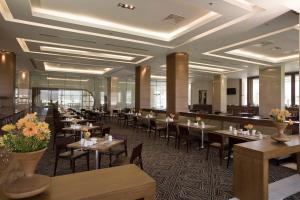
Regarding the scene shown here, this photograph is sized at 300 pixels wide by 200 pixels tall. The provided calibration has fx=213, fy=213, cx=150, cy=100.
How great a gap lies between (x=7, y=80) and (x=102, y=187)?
1011cm

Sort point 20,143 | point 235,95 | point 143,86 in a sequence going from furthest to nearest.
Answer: point 235,95 < point 143,86 < point 20,143

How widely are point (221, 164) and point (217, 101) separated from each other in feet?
42.3

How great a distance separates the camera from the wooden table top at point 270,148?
9.07ft

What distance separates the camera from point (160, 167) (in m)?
4.77

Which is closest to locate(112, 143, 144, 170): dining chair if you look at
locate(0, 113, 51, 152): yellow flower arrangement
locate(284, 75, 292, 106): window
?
locate(0, 113, 51, 152): yellow flower arrangement

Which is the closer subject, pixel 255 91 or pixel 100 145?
pixel 100 145

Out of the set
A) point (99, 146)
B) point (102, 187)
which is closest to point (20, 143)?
point (102, 187)

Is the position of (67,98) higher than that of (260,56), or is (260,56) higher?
(260,56)

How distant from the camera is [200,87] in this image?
2125 cm

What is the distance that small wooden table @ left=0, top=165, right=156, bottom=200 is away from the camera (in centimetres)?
149

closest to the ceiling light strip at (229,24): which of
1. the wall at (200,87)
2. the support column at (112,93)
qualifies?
the support column at (112,93)

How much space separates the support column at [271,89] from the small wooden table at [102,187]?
12.3 metres

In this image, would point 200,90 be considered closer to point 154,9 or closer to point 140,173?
point 154,9

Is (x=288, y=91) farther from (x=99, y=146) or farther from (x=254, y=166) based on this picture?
(x=99, y=146)
